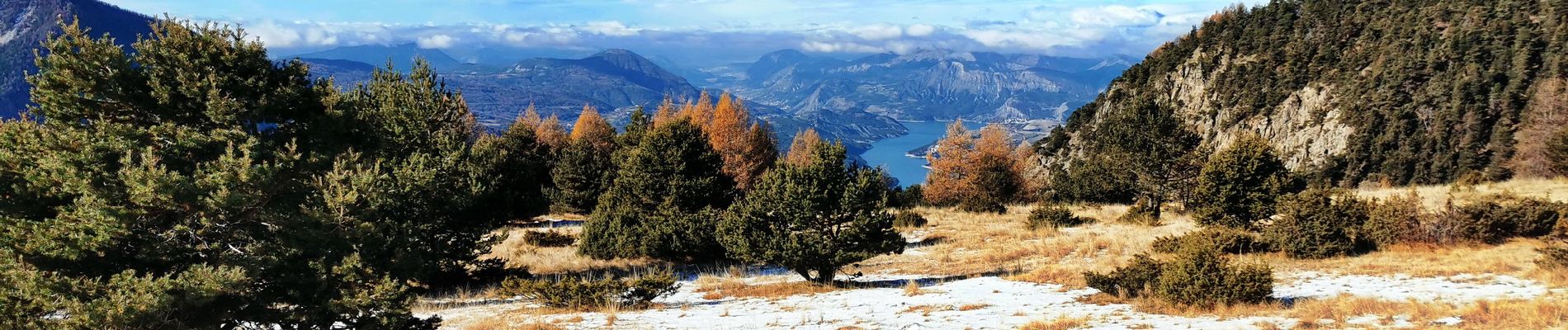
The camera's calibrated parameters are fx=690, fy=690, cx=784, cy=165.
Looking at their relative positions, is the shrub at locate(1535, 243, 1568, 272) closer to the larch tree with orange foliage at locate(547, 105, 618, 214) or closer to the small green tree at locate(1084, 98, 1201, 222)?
the small green tree at locate(1084, 98, 1201, 222)

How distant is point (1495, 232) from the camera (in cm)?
1423

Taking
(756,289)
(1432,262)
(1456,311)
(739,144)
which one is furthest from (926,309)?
(739,144)

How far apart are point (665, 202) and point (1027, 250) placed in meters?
11.9

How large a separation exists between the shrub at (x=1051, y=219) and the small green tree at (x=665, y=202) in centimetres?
1159

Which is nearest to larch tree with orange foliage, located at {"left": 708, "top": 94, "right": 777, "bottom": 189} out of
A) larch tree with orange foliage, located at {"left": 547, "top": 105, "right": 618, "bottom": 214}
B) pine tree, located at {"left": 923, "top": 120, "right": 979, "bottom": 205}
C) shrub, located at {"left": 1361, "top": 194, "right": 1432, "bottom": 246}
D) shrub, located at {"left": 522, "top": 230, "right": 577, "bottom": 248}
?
pine tree, located at {"left": 923, "top": 120, "right": 979, "bottom": 205}

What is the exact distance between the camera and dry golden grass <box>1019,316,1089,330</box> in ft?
30.0

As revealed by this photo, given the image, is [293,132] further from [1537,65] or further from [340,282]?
[1537,65]

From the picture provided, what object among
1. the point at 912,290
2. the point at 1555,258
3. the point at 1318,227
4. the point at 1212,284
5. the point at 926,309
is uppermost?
the point at 1555,258

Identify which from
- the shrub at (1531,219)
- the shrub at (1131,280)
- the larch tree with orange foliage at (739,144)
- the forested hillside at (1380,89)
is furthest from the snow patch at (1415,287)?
the larch tree with orange foliage at (739,144)

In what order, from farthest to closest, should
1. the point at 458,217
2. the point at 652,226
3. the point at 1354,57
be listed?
the point at 1354,57 < the point at 652,226 < the point at 458,217

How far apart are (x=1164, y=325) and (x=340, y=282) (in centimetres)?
1032

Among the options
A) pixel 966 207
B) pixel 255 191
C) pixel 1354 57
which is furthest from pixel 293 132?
pixel 1354 57

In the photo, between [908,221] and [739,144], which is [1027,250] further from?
[739,144]

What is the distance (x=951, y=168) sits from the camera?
4988 centimetres
